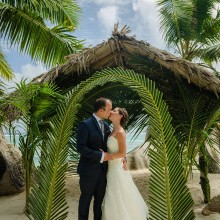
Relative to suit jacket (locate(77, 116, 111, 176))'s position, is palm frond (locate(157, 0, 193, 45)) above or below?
above

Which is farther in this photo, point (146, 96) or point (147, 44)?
point (147, 44)

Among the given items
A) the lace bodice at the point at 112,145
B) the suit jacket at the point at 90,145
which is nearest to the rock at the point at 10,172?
the suit jacket at the point at 90,145

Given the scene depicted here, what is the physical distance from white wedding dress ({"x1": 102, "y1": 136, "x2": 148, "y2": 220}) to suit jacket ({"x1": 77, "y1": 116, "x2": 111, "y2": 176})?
17 cm

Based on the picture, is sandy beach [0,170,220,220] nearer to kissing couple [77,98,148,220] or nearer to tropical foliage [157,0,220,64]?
kissing couple [77,98,148,220]

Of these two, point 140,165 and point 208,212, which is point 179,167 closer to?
point 208,212

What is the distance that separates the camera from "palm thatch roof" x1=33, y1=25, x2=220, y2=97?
667 cm

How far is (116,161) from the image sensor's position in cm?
441

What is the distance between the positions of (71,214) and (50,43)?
5759mm

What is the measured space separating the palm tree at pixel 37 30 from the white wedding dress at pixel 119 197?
5999 mm

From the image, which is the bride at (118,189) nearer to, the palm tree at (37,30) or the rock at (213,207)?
the rock at (213,207)

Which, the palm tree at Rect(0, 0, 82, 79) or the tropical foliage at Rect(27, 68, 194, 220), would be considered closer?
the tropical foliage at Rect(27, 68, 194, 220)

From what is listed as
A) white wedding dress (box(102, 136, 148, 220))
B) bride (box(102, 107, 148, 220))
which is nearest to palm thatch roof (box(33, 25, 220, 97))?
bride (box(102, 107, 148, 220))

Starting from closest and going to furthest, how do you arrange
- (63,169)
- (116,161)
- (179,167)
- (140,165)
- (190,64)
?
(179,167)
(63,169)
(116,161)
(190,64)
(140,165)

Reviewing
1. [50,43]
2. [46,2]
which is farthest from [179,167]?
[50,43]
